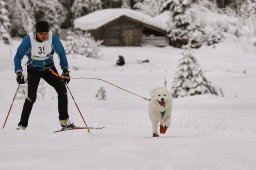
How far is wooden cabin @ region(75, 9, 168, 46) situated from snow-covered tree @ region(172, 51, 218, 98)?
2692 cm

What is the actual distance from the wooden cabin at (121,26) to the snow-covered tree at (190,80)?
88.3ft

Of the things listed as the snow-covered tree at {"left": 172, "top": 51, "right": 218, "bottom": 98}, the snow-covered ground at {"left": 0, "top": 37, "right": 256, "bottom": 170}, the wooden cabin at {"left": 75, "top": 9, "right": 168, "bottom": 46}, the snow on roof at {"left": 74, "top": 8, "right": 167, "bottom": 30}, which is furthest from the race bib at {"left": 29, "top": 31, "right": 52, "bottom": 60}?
the wooden cabin at {"left": 75, "top": 9, "right": 168, "bottom": 46}

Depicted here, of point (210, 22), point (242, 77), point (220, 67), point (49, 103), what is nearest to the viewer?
point (49, 103)

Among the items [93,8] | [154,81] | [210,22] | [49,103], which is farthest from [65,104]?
[93,8]

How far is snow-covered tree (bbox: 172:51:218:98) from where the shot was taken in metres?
14.6

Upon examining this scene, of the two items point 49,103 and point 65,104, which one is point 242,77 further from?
point 65,104

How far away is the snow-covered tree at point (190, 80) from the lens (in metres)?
14.6

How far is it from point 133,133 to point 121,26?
3552cm

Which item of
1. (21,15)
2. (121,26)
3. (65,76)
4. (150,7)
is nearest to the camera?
(65,76)

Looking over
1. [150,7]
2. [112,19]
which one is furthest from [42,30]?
[150,7]

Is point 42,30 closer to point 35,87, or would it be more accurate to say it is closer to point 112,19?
point 35,87

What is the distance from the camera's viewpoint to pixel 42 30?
706 cm

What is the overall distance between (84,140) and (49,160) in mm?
1565

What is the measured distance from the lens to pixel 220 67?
27531 mm
